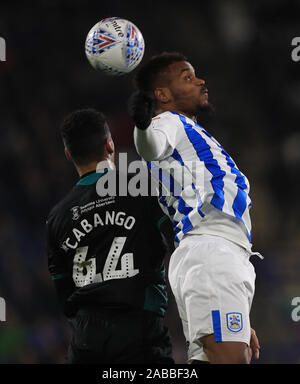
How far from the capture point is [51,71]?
13.0m

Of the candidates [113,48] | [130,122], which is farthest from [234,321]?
[130,122]

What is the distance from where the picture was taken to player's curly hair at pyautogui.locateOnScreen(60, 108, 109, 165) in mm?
3973

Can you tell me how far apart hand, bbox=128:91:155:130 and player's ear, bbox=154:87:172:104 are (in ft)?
3.11

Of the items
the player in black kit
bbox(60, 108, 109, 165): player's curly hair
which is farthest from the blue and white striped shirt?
bbox(60, 108, 109, 165): player's curly hair

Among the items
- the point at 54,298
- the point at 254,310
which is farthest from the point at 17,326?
the point at 254,310

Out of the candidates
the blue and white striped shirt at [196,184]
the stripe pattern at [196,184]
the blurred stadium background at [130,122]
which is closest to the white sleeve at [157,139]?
the blue and white striped shirt at [196,184]

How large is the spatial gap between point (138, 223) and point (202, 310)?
590mm

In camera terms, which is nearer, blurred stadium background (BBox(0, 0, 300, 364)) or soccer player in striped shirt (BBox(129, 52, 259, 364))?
soccer player in striped shirt (BBox(129, 52, 259, 364))

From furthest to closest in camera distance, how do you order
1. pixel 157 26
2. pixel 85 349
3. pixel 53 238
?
pixel 157 26
pixel 53 238
pixel 85 349

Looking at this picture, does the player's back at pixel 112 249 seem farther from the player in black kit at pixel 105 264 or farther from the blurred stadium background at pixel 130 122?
the blurred stadium background at pixel 130 122

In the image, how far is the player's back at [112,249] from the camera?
3.62 meters

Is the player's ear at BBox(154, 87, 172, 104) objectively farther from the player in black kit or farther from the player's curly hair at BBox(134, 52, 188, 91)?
the player in black kit

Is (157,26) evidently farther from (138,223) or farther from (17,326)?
(138,223)

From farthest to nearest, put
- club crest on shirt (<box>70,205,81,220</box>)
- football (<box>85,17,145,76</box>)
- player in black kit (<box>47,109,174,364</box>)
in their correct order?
football (<box>85,17,145,76</box>) < club crest on shirt (<box>70,205,81,220</box>) < player in black kit (<box>47,109,174,364</box>)
